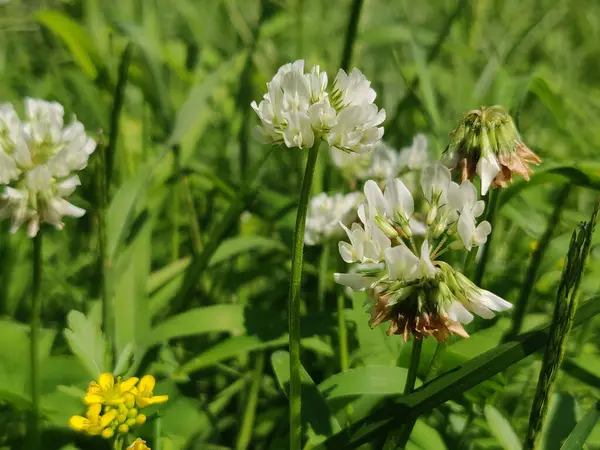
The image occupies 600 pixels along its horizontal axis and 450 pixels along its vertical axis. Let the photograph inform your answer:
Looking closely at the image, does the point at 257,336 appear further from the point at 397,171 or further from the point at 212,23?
the point at 212,23

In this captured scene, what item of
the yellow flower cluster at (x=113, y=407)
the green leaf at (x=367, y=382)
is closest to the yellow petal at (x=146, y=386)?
the yellow flower cluster at (x=113, y=407)

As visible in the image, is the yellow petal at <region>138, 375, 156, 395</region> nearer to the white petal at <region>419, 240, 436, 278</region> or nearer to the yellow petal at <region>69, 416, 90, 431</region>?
the yellow petal at <region>69, 416, 90, 431</region>

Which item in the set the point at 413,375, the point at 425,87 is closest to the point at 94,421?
the point at 413,375

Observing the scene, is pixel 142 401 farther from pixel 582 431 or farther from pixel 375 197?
pixel 582 431

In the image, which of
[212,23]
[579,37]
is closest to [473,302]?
[212,23]

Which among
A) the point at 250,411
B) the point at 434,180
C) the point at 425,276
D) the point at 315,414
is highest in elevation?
the point at 434,180

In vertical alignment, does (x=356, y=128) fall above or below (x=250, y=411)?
above
